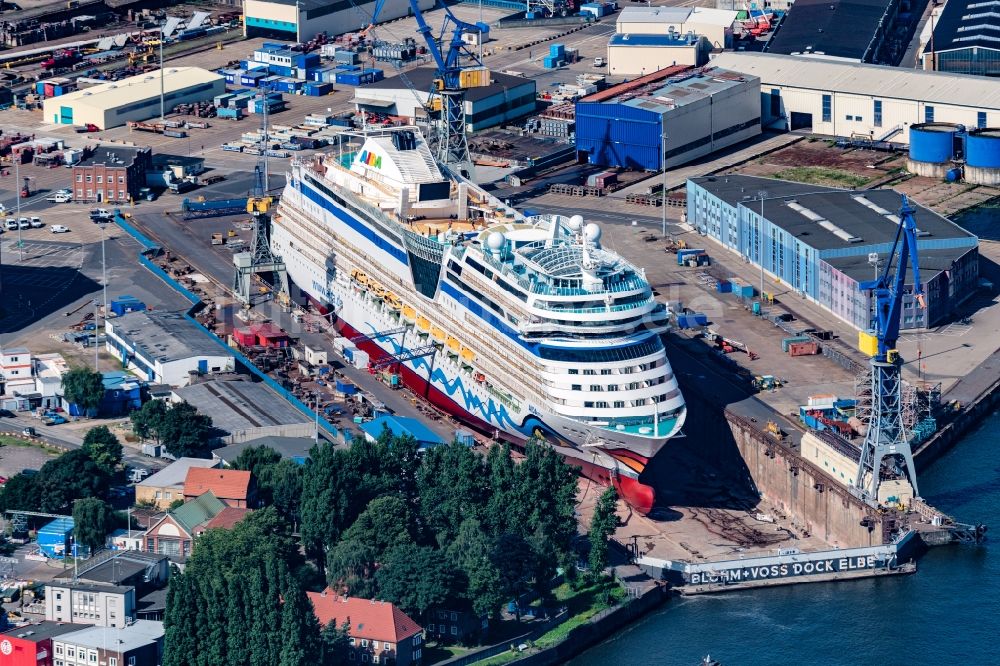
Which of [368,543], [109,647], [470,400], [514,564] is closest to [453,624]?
[514,564]

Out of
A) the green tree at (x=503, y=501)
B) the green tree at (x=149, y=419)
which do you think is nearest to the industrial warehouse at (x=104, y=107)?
the green tree at (x=149, y=419)

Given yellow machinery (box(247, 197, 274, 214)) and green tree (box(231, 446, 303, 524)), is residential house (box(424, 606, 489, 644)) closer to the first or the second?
green tree (box(231, 446, 303, 524))

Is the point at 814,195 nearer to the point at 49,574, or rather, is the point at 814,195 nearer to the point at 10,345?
the point at 10,345

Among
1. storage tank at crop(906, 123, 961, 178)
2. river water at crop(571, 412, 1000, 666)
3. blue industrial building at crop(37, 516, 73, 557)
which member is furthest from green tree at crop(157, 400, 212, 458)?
storage tank at crop(906, 123, 961, 178)

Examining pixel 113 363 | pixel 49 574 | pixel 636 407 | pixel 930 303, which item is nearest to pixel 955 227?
pixel 930 303

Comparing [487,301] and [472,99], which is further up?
[472,99]

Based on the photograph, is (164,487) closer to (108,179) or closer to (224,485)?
(224,485)
